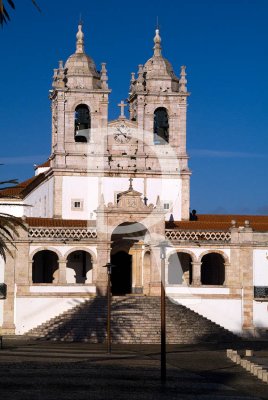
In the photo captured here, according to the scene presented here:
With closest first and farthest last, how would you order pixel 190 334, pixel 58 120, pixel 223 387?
1. pixel 223 387
2. pixel 190 334
3. pixel 58 120

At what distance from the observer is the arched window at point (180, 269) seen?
6650cm

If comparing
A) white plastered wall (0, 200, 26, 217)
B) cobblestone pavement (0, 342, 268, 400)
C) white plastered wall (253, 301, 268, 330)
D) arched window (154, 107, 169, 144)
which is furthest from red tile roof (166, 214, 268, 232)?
cobblestone pavement (0, 342, 268, 400)

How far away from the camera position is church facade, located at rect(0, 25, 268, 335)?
6275 centimetres

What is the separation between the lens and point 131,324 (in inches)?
2308

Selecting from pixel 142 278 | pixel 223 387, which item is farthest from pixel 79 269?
pixel 223 387

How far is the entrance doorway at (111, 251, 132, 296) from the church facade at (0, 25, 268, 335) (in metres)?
0.06

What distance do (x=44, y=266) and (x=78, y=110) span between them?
9.46m

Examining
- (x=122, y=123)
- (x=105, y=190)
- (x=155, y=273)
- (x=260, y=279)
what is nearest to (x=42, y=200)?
(x=105, y=190)

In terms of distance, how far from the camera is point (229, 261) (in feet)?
211

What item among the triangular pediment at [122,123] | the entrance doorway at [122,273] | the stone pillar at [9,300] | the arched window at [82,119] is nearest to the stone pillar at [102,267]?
the entrance doorway at [122,273]

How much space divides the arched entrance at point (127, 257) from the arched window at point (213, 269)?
4976mm

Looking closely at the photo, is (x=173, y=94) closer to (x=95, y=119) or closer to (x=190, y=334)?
(x=95, y=119)

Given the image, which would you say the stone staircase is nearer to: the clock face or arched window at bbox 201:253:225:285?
arched window at bbox 201:253:225:285

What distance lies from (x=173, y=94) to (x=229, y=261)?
1166 cm
